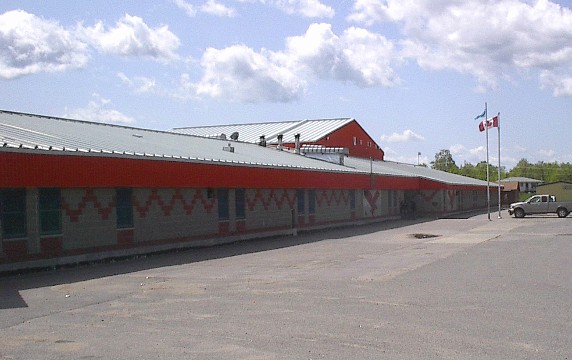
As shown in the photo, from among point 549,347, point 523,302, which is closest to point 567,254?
point 523,302

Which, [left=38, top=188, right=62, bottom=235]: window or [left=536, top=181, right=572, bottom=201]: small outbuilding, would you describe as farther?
[left=536, top=181, right=572, bottom=201]: small outbuilding

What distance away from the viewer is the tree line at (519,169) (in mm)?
150788

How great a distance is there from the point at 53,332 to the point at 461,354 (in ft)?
19.2

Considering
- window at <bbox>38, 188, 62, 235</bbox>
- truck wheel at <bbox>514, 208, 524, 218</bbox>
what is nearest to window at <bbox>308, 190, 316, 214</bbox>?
window at <bbox>38, 188, 62, 235</bbox>

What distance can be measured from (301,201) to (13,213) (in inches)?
753

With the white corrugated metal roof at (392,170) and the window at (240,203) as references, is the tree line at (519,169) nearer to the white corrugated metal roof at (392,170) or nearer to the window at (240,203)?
the white corrugated metal roof at (392,170)

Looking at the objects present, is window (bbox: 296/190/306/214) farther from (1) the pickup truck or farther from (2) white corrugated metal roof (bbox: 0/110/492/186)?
(1) the pickup truck

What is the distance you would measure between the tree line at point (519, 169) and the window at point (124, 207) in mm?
130802

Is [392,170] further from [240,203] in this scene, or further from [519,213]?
[240,203]

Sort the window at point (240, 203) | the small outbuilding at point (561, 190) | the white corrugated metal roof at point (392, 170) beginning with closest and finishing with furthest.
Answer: the window at point (240, 203) → the white corrugated metal roof at point (392, 170) → the small outbuilding at point (561, 190)

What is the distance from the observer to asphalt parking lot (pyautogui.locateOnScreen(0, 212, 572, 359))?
8.57 m

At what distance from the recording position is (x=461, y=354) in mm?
8094

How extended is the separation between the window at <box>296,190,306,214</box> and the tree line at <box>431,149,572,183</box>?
116m

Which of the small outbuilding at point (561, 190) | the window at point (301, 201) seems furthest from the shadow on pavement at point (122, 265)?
the small outbuilding at point (561, 190)
